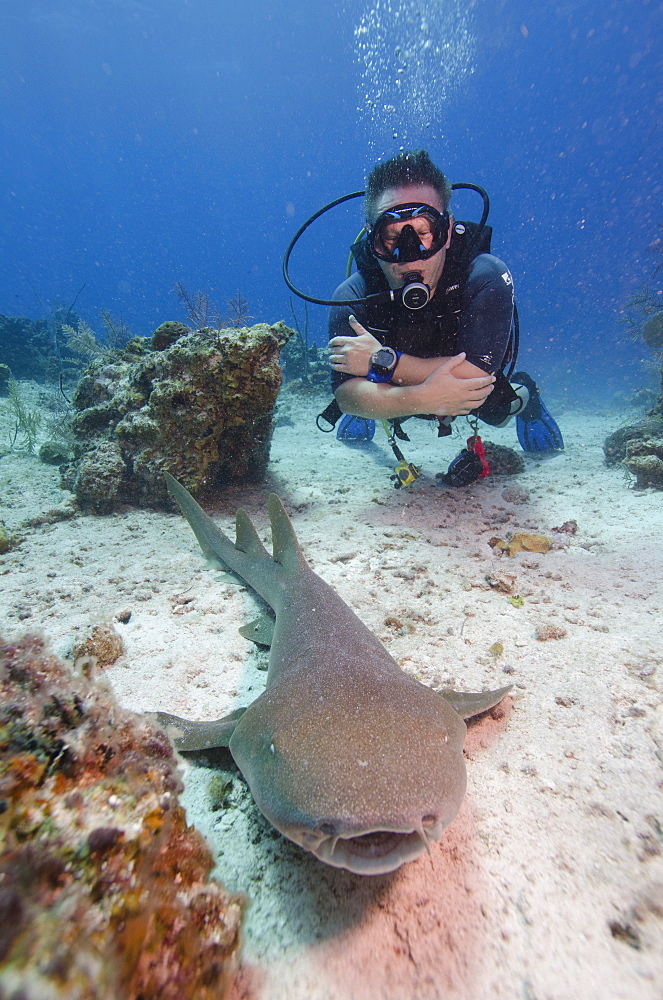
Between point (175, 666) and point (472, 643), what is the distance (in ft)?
6.65

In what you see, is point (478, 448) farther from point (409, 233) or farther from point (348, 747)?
point (348, 747)

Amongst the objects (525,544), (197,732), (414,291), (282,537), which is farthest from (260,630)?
(414,291)

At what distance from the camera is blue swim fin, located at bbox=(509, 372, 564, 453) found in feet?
24.1

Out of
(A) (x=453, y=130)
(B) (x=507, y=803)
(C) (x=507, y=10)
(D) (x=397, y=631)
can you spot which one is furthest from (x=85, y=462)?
(A) (x=453, y=130)

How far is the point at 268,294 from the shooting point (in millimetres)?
104812

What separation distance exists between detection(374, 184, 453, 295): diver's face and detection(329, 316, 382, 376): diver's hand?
616mm

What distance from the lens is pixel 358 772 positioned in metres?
1.30

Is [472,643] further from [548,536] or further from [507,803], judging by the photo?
[548,536]

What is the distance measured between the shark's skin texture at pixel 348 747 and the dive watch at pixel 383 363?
293 centimetres

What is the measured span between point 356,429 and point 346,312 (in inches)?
Result: 163

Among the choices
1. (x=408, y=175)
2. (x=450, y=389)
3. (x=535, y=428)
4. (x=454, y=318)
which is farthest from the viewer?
(x=535, y=428)

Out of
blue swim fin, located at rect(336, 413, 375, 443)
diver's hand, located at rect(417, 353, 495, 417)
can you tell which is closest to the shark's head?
diver's hand, located at rect(417, 353, 495, 417)

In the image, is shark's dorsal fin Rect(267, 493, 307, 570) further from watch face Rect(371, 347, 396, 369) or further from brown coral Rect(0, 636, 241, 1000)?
watch face Rect(371, 347, 396, 369)

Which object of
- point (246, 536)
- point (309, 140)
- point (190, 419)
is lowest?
point (246, 536)
